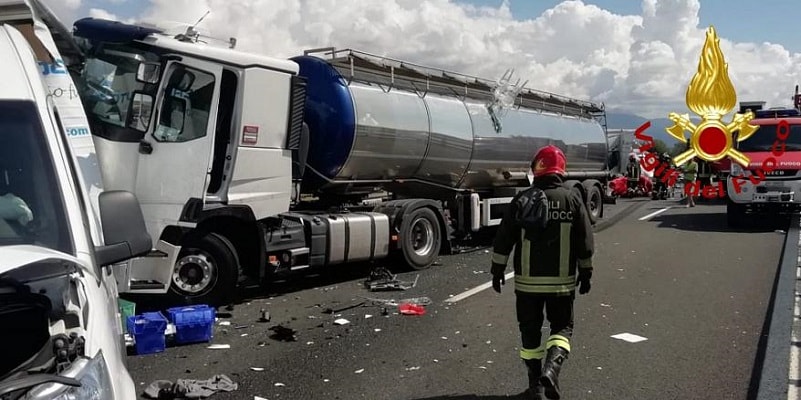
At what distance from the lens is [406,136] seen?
990cm

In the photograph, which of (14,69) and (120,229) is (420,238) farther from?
(14,69)

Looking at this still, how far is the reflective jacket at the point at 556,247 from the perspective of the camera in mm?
4562

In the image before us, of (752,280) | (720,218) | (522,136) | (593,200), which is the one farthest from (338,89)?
(720,218)

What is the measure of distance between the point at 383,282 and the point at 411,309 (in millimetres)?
1651

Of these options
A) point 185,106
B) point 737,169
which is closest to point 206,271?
point 185,106

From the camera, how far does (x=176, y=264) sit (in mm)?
6988

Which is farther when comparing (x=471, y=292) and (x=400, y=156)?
(x=400, y=156)

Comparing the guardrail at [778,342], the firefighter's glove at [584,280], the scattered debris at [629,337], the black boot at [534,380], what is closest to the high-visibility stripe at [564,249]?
the firefighter's glove at [584,280]

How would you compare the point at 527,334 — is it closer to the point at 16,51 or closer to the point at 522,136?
the point at 16,51

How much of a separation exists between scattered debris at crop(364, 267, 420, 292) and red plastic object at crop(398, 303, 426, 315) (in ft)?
3.63

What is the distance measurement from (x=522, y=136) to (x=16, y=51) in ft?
34.7

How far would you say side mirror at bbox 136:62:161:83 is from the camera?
6.58 m

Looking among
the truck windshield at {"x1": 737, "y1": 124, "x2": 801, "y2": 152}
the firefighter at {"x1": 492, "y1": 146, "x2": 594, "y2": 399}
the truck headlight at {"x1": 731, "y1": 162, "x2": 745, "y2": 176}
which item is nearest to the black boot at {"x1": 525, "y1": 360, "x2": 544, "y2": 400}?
the firefighter at {"x1": 492, "y1": 146, "x2": 594, "y2": 399}

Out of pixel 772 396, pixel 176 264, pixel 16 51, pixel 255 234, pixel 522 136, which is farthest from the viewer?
pixel 522 136
